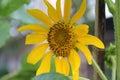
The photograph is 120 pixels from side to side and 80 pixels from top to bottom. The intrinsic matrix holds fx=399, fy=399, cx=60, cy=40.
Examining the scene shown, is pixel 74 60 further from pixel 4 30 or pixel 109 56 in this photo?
pixel 4 30

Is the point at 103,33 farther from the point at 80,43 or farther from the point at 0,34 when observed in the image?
the point at 0,34

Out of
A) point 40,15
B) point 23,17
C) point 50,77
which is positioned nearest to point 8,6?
point 23,17

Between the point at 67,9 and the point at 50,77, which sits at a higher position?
the point at 67,9

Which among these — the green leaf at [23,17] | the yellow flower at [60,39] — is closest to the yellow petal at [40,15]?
the yellow flower at [60,39]

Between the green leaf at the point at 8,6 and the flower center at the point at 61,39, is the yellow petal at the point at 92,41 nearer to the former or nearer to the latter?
the flower center at the point at 61,39

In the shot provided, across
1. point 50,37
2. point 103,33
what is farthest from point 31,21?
point 103,33

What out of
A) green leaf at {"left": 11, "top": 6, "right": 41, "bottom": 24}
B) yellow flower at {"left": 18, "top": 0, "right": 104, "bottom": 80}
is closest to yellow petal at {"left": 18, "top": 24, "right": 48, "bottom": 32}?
yellow flower at {"left": 18, "top": 0, "right": 104, "bottom": 80}

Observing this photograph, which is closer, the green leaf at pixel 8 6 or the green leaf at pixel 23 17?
the green leaf at pixel 8 6
